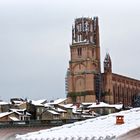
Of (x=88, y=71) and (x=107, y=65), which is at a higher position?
(x=107, y=65)

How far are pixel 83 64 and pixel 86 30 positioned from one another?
43.7 ft

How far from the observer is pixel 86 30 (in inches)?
6122

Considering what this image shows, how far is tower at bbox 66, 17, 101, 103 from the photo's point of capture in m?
144

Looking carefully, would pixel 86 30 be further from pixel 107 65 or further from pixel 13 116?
pixel 13 116

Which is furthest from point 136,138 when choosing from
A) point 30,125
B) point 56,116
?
point 56,116

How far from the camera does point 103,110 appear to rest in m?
110

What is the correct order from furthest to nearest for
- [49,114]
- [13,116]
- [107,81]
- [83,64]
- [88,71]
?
[107,81], [83,64], [88,71], [49,114], [13,116]

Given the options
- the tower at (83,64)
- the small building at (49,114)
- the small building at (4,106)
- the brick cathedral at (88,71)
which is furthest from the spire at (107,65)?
the small building at (49,114)

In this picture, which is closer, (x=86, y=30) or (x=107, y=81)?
(x=107, y=81)

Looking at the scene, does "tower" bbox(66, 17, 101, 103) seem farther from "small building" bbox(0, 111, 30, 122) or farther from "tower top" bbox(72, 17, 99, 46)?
"small building" bbox(0, 111, 30, 122)

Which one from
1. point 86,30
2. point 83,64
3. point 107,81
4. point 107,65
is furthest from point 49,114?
point 86,30

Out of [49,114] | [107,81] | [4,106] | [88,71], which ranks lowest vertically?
[49,114]

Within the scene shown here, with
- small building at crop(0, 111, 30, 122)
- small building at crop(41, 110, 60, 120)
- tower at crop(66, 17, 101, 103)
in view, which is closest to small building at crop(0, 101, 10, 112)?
small building at crop(41, 110, 60, 120)

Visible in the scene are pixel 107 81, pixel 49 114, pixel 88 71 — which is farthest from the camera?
pixel 107 81
